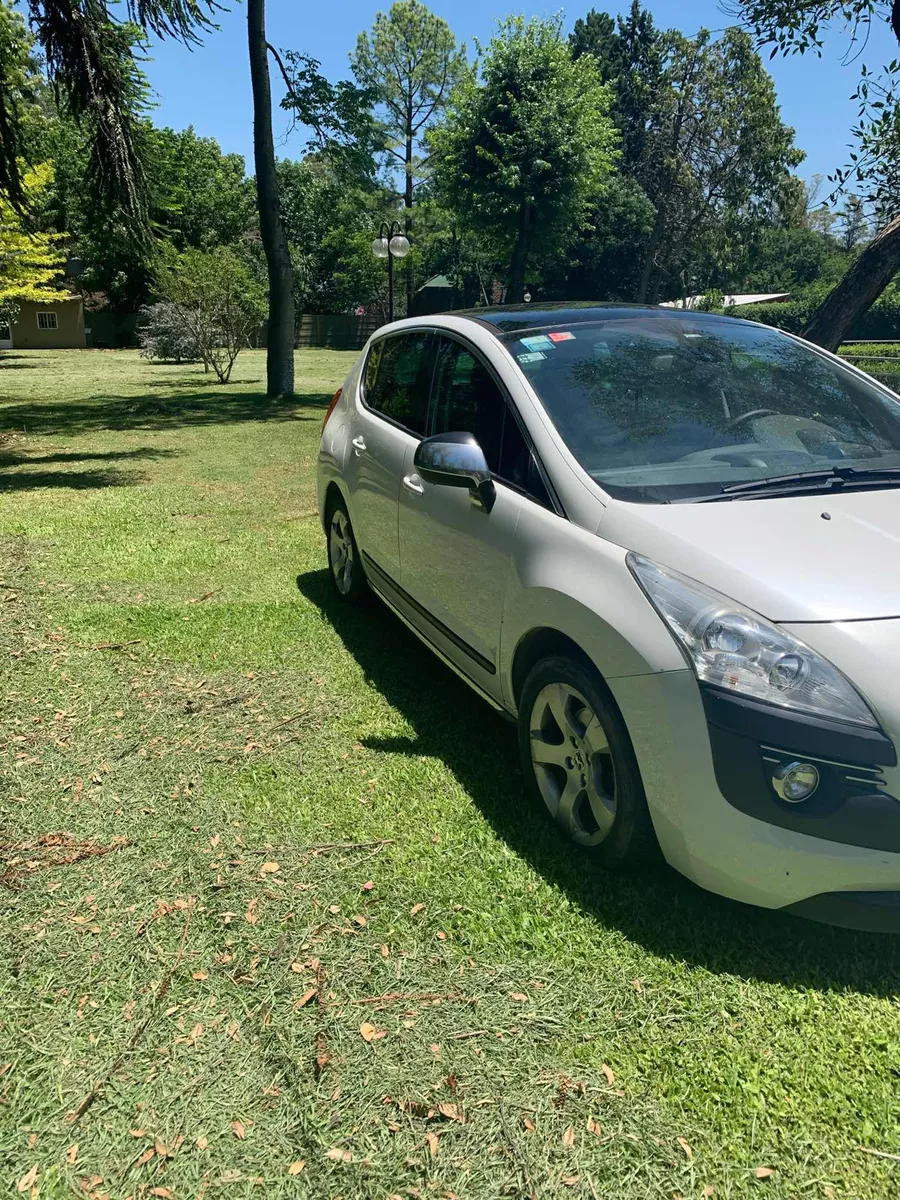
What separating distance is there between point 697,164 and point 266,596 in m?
49.3

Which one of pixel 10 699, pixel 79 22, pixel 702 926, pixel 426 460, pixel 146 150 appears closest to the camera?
pixel 702 926

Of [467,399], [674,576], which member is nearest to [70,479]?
[467,399]

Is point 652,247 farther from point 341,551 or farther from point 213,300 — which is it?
point 341,551

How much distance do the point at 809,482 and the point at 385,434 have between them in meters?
2.24

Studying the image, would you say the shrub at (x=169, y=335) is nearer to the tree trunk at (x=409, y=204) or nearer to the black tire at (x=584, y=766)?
the black tire at (x=584, y=766)

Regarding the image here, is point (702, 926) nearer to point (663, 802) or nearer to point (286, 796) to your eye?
point (663, 802)

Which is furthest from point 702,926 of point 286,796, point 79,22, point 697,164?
point 697,164

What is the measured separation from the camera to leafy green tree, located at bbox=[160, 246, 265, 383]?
71.6 ft

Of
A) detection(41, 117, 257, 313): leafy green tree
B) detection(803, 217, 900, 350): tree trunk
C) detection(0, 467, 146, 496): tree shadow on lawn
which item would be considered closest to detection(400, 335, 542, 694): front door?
detection(803, 217, 900, 350): tree trunk

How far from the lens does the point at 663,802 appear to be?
2.50 m

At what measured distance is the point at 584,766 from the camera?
2.85 meters

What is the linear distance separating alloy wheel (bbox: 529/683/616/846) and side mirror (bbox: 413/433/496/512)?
0.82 metres

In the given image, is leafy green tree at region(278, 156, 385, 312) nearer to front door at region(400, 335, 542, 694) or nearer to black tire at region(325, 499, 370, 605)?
black tire at region(325, 499, 370, 605)

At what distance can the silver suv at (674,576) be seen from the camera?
7.39 ft
